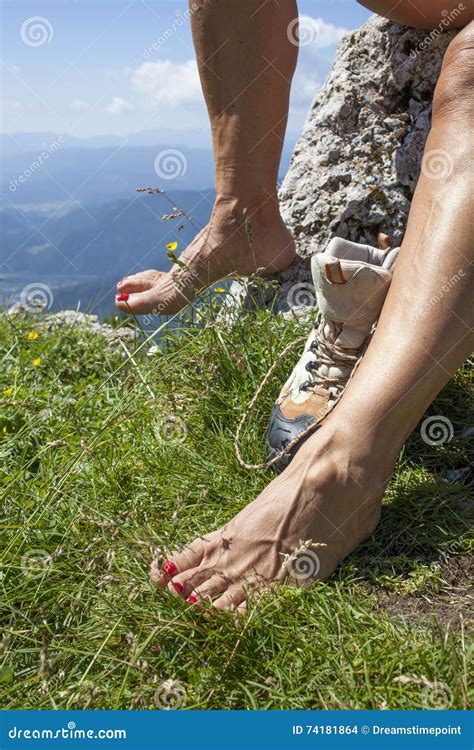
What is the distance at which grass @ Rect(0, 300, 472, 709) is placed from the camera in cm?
148

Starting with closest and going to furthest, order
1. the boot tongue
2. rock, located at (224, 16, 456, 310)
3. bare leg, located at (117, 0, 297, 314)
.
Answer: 1. the boot tongue
2. bare leg, located at (117, 0, 297, 314)
3. rock, located at (224, 16, 456, 310)

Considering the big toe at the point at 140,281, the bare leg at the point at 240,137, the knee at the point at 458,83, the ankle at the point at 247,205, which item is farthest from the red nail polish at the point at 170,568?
the big toe at the point at 140,281

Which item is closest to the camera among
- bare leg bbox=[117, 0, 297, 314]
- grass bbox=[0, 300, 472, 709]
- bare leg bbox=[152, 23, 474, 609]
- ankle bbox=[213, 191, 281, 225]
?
grass bbox=[0, 300, 472, 709]

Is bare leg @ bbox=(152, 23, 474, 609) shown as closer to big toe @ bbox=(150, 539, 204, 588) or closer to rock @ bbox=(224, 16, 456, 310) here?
big toe @ bbox=(150, 539, 204, 588)

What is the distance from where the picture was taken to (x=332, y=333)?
226 cm

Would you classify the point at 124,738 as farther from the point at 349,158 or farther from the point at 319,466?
the point at 349,158

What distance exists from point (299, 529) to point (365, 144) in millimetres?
2113

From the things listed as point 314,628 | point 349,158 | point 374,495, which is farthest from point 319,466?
point 349,158

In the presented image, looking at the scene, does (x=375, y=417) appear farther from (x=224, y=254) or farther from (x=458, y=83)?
(x=224, y=254)

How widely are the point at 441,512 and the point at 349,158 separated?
1.91 metres

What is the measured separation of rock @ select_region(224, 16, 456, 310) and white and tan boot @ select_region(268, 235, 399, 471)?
83 centimetres

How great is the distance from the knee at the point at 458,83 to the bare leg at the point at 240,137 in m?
0.88

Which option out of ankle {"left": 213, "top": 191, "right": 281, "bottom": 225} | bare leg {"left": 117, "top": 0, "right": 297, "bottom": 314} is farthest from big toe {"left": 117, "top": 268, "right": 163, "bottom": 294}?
ankle {"left": 213, "top": 191, "right": 281, "bottom": 225}

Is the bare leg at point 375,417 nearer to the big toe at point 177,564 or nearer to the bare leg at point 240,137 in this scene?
the big toe at point 177,564
